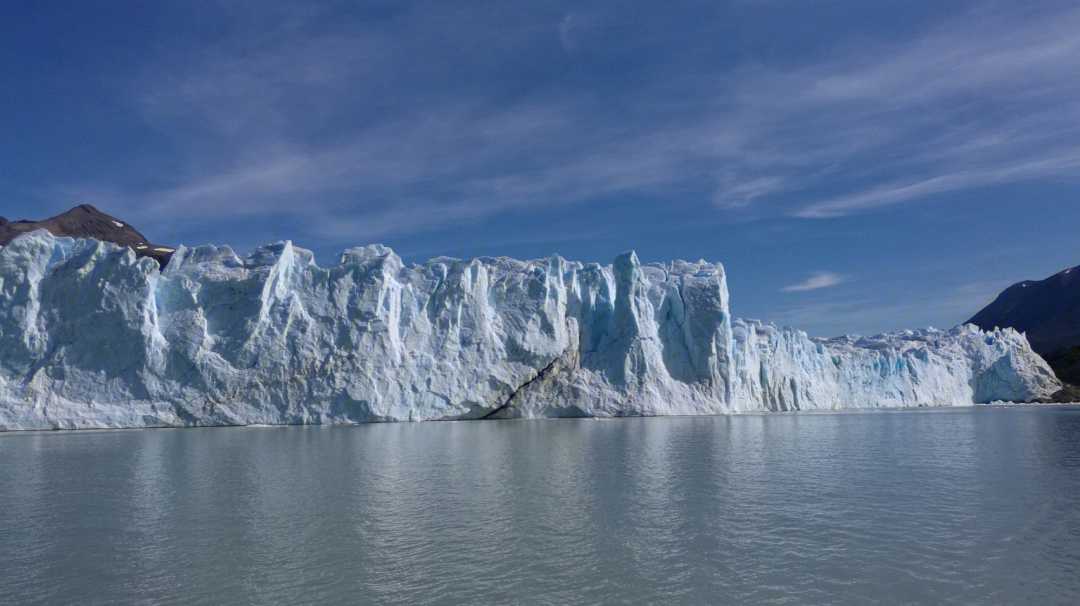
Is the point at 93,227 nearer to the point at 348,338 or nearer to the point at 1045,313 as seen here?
the point at 348,338

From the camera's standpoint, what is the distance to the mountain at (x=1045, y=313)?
9750cm

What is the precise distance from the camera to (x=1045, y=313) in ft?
393

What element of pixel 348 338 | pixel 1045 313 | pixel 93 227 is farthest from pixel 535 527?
pixel 1045 313

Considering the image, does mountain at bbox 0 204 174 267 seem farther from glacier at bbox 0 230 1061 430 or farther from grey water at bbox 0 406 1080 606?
grey water at bbox 0 406 1080 606

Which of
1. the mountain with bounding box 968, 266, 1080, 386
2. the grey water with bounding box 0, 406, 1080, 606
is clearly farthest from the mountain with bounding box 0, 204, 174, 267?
the mountain with bounding box 968, 266, 1080, 386

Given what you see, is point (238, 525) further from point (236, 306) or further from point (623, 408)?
point (623, 408)

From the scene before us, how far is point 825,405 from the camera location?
163 feet

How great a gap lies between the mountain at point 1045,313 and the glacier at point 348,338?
65444mm

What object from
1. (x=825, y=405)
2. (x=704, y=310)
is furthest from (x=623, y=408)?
(x=825, y=405)

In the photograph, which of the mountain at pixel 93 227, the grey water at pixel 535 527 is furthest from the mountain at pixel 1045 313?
the mountain at pixel 93 227

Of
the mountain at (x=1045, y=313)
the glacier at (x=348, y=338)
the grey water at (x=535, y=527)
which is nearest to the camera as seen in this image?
the grey water at (x=535, y=527)

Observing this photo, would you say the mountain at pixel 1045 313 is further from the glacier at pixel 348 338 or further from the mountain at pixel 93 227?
the mountain at pixel 93 227

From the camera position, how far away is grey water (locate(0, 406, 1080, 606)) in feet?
23.2

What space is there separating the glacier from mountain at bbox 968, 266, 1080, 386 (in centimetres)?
6544
